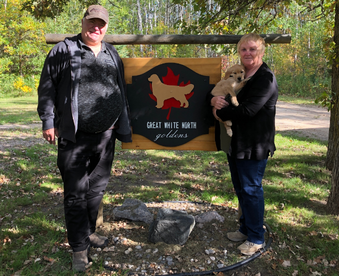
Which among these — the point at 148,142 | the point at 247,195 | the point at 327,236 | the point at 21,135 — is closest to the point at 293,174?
the point at 327,236

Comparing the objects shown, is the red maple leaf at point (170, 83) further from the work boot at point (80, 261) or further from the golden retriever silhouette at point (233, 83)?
the work boot at point (80, 261)

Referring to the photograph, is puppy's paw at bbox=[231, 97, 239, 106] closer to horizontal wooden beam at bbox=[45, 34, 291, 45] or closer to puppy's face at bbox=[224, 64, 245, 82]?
puppy's face at bbox=[224, 64, 245, 82]

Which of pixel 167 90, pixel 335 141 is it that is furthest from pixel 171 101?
pixel 335 141

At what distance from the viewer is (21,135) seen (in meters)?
8.76

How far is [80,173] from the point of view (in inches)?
105

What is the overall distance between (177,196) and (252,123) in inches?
89.6

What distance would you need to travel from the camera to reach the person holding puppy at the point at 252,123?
2.57 m

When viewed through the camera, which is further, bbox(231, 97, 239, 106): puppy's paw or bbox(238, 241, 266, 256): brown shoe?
bbox(238, 241, 266, 256): brown shoe

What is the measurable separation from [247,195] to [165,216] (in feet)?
3.45

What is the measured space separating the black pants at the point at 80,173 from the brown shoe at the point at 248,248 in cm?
160

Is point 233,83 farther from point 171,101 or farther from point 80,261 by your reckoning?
point 80,261

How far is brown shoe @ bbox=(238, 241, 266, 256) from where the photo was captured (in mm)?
2918

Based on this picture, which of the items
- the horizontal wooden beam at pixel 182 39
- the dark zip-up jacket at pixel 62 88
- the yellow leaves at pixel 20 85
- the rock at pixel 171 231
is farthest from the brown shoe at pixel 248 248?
the yellow leaves at pixel 20 85

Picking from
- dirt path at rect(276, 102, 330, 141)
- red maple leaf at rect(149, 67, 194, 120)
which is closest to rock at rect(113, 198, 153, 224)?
red maple leaf at rect(149, 67, 194, 120)
